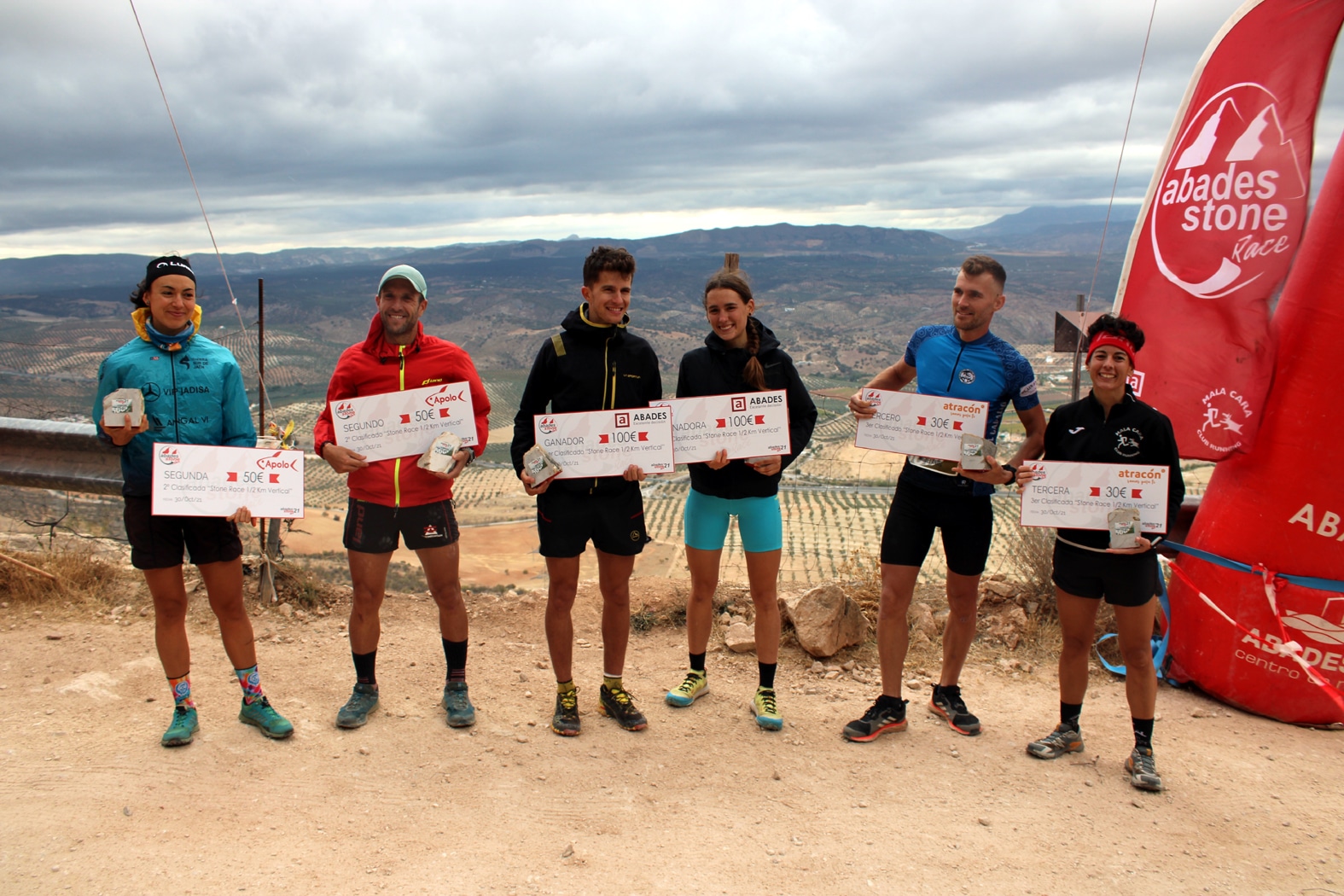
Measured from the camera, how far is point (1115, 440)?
138 inches

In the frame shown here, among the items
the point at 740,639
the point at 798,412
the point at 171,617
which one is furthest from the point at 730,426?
the point at 171,617

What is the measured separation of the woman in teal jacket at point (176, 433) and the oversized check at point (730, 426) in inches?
76.8

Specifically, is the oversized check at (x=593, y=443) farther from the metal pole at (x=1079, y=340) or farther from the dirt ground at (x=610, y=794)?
the metal pole at (x=1079, y=340)

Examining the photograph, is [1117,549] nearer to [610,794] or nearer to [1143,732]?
[1143,732]

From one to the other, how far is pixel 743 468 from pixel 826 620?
1579mm

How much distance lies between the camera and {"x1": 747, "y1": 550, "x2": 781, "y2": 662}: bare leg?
387 cm

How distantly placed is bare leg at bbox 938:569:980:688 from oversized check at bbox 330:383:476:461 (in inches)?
98.4

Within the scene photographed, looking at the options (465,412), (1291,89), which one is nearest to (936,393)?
(465,412)

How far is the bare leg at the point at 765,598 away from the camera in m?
3.87

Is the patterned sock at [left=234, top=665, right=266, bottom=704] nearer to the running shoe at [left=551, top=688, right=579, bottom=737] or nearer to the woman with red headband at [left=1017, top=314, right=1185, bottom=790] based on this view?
the running shoe at [left=551, top=688, right=579, bottom=737]

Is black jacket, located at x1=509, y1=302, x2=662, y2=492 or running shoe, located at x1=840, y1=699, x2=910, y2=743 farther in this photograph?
running shoe, located at x1=840, y1=699, x2=910, y2=743

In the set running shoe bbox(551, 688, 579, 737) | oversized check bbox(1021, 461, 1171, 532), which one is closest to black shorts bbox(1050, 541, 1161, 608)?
oversized check bbox(1021, 461, 1171, 532)

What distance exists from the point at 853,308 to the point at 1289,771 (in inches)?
5350

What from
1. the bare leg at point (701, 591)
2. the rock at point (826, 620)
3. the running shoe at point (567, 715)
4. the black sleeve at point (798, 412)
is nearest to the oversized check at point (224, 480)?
the running shoe at point (567, 715)
